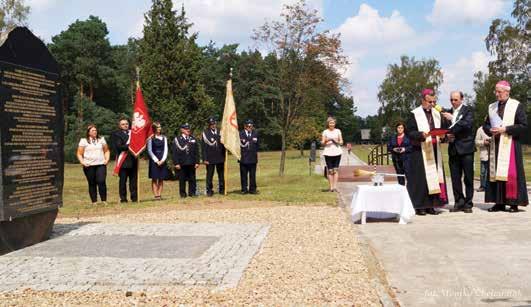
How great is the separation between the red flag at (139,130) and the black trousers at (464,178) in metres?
7.18

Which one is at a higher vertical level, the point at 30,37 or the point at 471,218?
the point at 30,37

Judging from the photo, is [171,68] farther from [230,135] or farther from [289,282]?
[289,282]

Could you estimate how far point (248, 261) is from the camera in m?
6.51

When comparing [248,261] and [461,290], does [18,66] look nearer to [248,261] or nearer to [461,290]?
[248,261]

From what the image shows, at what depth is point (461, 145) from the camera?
10.8 meters

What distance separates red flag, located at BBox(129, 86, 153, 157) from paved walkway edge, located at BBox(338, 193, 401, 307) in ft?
23.1

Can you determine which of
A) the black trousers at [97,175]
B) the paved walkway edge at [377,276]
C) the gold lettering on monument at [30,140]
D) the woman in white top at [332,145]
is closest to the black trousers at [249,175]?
the woman in white top at [332,145]

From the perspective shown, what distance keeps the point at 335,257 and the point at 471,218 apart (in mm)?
4144

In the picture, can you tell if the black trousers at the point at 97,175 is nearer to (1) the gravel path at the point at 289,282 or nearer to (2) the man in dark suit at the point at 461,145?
(1) the gravel path at the point at 289,282

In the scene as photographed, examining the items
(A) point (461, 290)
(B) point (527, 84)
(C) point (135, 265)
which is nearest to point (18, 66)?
(C) point (135, 265)

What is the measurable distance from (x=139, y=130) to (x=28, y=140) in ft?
21.4

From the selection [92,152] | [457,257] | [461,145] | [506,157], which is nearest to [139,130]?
[92,152]

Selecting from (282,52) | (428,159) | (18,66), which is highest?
(282,52)

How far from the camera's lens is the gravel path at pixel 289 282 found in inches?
197
